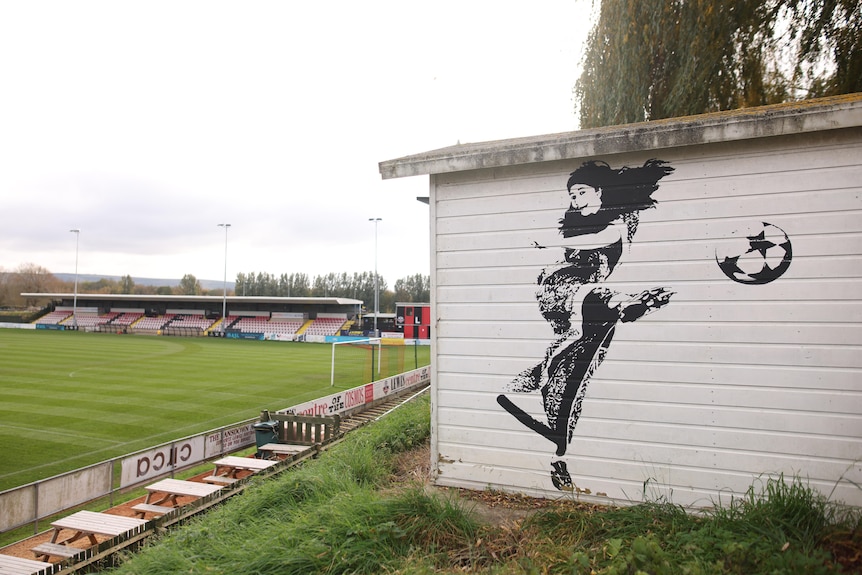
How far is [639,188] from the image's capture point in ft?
18.3

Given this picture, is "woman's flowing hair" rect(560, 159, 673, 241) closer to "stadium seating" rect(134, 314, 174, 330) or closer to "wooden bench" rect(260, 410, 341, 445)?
"wooden bench" rect(260, 410, 341, 445)

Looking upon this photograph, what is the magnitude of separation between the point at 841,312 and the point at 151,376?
30545 mm

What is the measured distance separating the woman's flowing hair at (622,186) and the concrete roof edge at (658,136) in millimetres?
202

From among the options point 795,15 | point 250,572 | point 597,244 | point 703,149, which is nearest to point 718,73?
point 795,15

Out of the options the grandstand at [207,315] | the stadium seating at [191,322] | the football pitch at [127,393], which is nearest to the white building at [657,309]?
the football pitch at [127,393]

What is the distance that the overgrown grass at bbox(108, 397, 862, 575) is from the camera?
3.81 metres

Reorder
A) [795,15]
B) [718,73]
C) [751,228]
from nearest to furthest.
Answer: [751,228] → [795,15] → [718,73]

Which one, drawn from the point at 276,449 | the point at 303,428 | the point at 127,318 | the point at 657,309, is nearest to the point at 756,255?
the point at 657,309

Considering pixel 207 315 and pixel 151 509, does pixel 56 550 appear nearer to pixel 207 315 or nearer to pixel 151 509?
pixel 151 509

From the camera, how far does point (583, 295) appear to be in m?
5.68

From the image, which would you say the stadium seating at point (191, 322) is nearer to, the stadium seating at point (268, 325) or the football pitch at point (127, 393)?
the stadium seating at point (268, 325)

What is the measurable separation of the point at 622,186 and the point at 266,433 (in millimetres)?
10400

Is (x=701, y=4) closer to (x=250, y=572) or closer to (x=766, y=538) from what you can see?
(x=766, y=538)

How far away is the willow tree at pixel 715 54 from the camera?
9.69 metres
